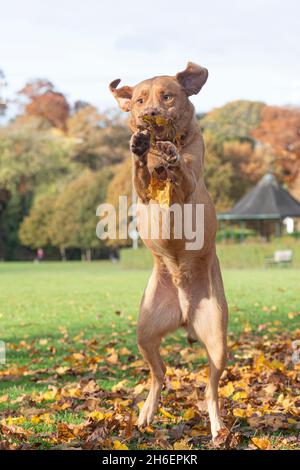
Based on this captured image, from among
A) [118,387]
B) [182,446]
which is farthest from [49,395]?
[182,446]

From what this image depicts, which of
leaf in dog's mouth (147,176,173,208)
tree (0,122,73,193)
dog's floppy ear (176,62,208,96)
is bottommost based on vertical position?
leaf in dog's mouth (147,176,173,208)

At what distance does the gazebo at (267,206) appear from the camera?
150ft

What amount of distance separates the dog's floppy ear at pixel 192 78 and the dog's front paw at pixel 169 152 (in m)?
0.65

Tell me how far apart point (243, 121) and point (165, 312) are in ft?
213

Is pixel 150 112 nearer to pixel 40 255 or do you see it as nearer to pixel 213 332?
pixel 213 332

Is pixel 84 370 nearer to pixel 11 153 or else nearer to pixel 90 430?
pixel 90 430

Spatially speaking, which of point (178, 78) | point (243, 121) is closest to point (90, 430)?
point (178, 78)

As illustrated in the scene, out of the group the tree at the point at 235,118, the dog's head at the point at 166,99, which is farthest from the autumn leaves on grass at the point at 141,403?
the tree at the point at 235,118

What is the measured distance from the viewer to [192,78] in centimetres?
489

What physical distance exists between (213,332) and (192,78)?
6.13ft

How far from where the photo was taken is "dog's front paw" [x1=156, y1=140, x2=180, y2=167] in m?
4.37

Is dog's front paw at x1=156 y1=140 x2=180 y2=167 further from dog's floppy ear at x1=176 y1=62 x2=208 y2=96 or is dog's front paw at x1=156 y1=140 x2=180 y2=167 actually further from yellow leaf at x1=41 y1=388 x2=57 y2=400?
yellow leaf at x1=41 y1=388 x2=57 y2=400

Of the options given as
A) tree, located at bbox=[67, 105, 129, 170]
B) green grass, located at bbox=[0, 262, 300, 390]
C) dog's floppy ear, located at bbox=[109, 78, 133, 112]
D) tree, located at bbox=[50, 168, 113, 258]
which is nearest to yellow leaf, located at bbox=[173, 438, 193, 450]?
dog's floppy ear, located at bbox=[109, 78, 133, 112]

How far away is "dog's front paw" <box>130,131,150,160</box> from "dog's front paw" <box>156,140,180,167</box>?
0.08 meters
